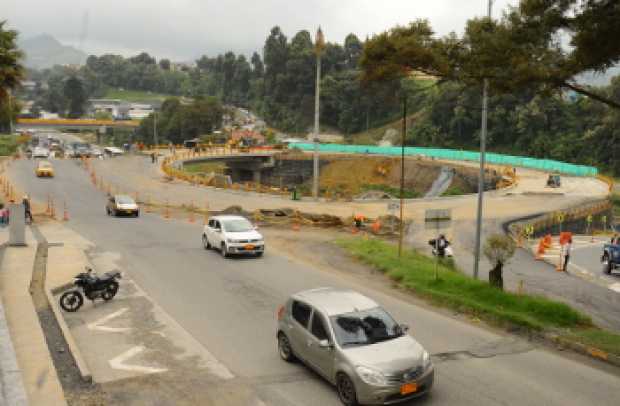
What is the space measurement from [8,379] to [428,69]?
12.7 meters

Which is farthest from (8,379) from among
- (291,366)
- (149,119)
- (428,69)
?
(149,119)

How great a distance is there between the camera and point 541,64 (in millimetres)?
14836

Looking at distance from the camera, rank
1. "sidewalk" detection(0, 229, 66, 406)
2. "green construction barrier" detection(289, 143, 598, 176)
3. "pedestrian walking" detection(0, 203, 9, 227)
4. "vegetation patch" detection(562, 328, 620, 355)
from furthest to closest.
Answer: "green construction barrier" detection(289, 143, 598, 176) < "pedestrian walking" detection(0, 203, 9, 227) < "vegetation patch" detection(562, 328, 620, 355) < "sidewalk" detection(0, 229, 66, 406)

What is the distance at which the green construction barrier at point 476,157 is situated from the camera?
226 feet

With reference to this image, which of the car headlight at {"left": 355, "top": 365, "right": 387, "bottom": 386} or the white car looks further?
the white car

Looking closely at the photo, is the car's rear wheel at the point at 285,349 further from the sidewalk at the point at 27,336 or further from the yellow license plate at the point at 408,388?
the sidewalk at the point at 27,336

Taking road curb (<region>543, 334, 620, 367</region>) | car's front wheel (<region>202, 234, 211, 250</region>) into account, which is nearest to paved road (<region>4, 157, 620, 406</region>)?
road curb (<region>543, 334, 620, 367</region>)

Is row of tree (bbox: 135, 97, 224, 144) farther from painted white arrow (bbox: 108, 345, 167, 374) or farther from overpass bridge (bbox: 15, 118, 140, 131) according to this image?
painted white arrow (bbox: 108, 345, 167, 374)

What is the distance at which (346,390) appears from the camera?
33.7ft

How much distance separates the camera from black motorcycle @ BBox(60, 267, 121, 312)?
54.4 feet

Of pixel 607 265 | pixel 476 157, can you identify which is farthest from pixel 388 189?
pixel 607 265

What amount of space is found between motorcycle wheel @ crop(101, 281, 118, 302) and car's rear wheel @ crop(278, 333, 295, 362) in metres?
6.97

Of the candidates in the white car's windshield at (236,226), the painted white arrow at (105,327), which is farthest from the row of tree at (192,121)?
the painted white arrow at (105,327)

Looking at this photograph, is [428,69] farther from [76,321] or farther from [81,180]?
[81,180]
